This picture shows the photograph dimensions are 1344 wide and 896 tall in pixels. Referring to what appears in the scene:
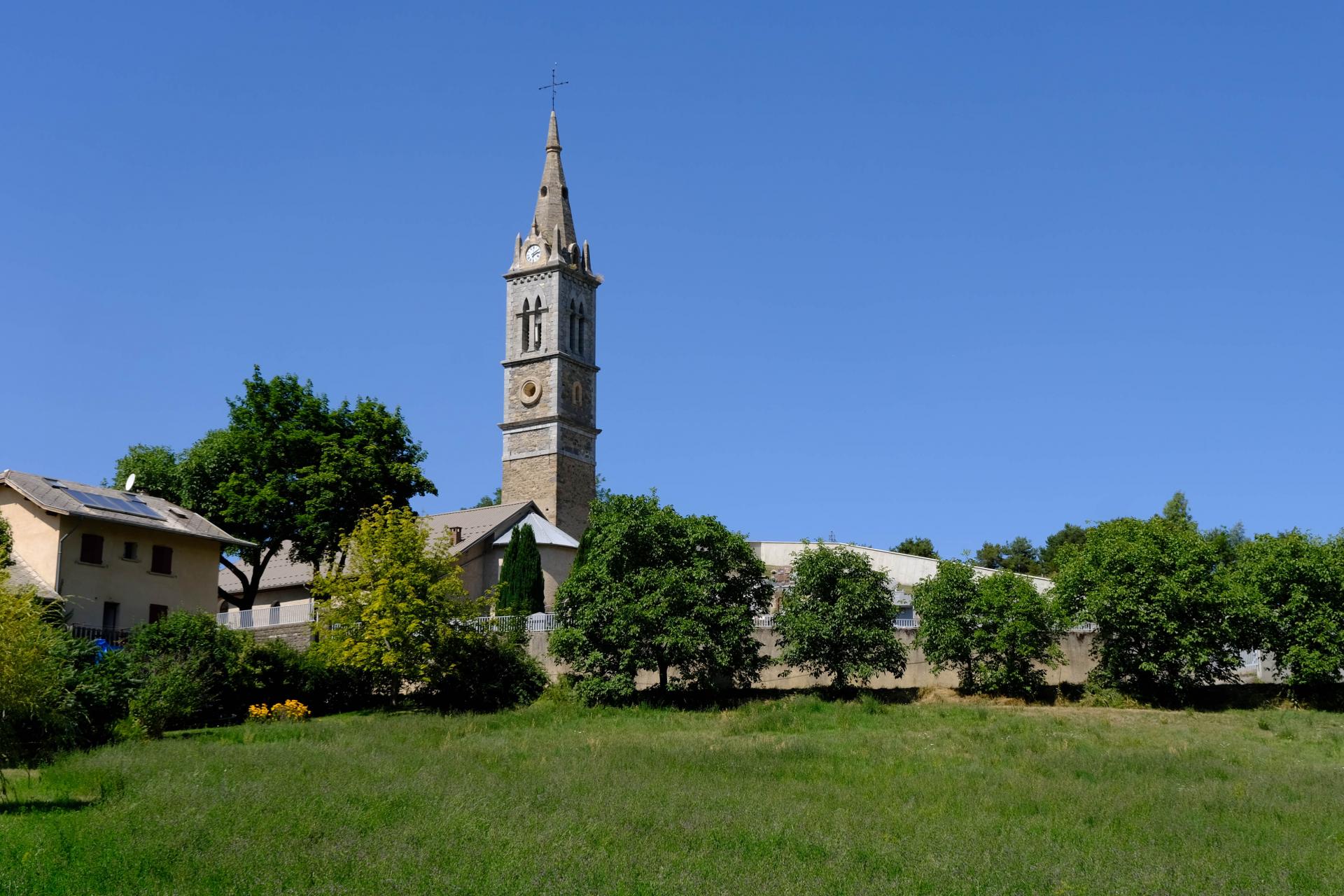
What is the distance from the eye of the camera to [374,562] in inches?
1593

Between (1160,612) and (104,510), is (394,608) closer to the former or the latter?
(104,510)

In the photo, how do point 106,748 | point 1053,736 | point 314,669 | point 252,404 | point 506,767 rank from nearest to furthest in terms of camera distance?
point 506,767 → point 106,748 → point 1053,736 → point 314,669 → point 252,404

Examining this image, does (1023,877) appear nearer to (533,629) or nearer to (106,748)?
(106,748)

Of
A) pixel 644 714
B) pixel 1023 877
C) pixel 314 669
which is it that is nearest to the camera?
pixel 1023 877

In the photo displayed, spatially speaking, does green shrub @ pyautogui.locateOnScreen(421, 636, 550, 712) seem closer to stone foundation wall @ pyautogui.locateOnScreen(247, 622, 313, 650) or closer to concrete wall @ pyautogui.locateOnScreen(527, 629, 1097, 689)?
concrete wall @ pyautogui.locateOnScreen(527, 629, 1097, 689)

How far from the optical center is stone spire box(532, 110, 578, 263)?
261 ft

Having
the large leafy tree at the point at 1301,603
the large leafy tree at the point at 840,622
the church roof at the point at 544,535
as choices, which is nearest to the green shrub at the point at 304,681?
the large leafy tree at the point at 840,622

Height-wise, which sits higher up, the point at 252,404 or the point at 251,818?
the point at 252,404

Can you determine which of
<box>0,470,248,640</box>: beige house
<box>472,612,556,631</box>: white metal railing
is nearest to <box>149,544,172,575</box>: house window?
<box>0,470,248,640</box>: beige house

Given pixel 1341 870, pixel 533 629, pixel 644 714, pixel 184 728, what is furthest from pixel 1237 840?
pixel 533 629

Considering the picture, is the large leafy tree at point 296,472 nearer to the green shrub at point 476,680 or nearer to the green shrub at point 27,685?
A: the green shrub at point 476,680

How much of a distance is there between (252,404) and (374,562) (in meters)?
19.8

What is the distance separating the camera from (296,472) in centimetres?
5509

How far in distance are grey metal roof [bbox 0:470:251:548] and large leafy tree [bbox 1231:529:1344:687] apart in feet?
112
